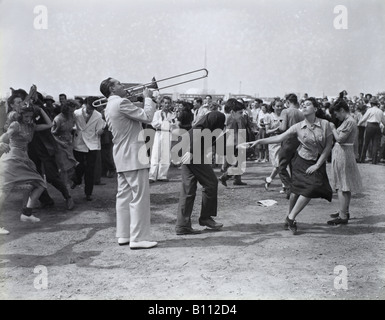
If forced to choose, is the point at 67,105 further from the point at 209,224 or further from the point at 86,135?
the point at 209,224

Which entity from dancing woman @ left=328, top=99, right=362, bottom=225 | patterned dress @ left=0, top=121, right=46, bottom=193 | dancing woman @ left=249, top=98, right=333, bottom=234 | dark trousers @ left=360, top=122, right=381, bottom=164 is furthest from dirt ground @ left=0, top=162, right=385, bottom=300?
dark trousers @ left=360, top=122, right=381, bottom=164

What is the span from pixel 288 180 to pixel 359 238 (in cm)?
230

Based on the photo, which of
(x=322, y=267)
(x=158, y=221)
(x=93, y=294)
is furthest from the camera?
(x=158, y=221)

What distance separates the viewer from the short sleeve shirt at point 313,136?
21.0 feet

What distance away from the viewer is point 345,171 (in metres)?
7.04

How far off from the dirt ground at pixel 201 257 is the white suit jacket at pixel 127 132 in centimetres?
109

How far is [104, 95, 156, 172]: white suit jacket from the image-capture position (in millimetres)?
5887

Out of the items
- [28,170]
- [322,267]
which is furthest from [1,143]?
[322,267]

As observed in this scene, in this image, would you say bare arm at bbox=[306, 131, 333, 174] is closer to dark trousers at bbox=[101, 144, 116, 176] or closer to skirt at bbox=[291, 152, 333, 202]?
skirt at bbox=[291, 152, 333, 202]

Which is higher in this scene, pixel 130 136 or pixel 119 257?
pixel 130 136

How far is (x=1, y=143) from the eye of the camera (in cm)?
614

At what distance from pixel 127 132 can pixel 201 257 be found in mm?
1784

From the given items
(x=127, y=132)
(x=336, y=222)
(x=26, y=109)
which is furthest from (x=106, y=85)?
(x=336, y=222)
